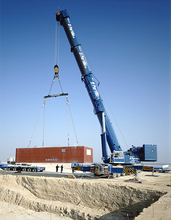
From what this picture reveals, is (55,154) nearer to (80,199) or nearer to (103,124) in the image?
(80,199)

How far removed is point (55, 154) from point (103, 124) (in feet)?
18.8

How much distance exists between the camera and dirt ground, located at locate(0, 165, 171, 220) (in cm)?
1275

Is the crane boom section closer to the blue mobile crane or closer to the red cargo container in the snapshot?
the blue mobile crane

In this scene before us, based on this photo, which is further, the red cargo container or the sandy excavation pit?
the red cargo container

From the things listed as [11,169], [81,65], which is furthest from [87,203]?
[11,169]

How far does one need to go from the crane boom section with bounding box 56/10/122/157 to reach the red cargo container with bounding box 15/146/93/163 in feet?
8.49

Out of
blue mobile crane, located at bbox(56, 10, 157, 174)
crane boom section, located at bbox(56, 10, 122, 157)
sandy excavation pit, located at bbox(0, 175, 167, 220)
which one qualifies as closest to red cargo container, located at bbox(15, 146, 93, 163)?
sandy excavation pit, located at bbox(0, 175, 167, 220)

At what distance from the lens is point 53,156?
1892cm

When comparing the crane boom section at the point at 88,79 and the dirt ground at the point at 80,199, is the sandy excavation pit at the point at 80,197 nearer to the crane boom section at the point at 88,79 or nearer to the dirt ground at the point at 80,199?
the dirt ground at the point at 80,199

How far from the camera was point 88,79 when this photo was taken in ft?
67.3

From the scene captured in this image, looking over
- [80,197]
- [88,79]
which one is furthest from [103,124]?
[80,197]

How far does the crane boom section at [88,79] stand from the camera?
2005 cm

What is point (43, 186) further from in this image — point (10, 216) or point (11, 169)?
point (11, 169)

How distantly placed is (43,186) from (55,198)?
1949 millimetres
